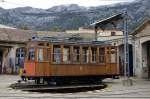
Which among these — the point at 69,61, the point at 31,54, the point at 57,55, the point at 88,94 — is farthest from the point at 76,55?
the point at 88,94

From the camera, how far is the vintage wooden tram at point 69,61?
26125mm

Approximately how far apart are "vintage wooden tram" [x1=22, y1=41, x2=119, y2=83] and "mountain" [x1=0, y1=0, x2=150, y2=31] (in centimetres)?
7612

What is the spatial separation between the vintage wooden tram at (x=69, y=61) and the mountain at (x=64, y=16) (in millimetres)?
76116

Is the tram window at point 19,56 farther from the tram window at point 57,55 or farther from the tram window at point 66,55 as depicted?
the tram window at point 57,55

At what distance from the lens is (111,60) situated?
29703 mm

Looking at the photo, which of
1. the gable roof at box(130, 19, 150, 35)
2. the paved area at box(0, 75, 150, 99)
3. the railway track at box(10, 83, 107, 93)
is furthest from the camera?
the gable roof at box(130, 19, 150, 35)

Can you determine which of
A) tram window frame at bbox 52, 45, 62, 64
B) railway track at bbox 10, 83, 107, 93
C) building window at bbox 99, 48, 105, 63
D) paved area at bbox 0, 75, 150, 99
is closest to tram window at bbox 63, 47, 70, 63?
tram window frame at bbox 52, 45, 62, 64

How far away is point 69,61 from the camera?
2717cm

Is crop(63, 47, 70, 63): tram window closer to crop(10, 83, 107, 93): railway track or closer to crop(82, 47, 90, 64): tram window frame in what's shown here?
crop(82, 47, 90, 64): tram window frame

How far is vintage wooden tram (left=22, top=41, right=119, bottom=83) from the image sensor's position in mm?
26125

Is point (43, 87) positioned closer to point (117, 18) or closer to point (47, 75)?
point (47, 75)

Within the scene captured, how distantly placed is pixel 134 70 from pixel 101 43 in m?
9.47

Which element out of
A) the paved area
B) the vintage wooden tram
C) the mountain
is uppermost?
the mountain

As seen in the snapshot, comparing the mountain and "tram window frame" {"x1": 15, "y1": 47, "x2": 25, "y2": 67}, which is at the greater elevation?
the mountain
